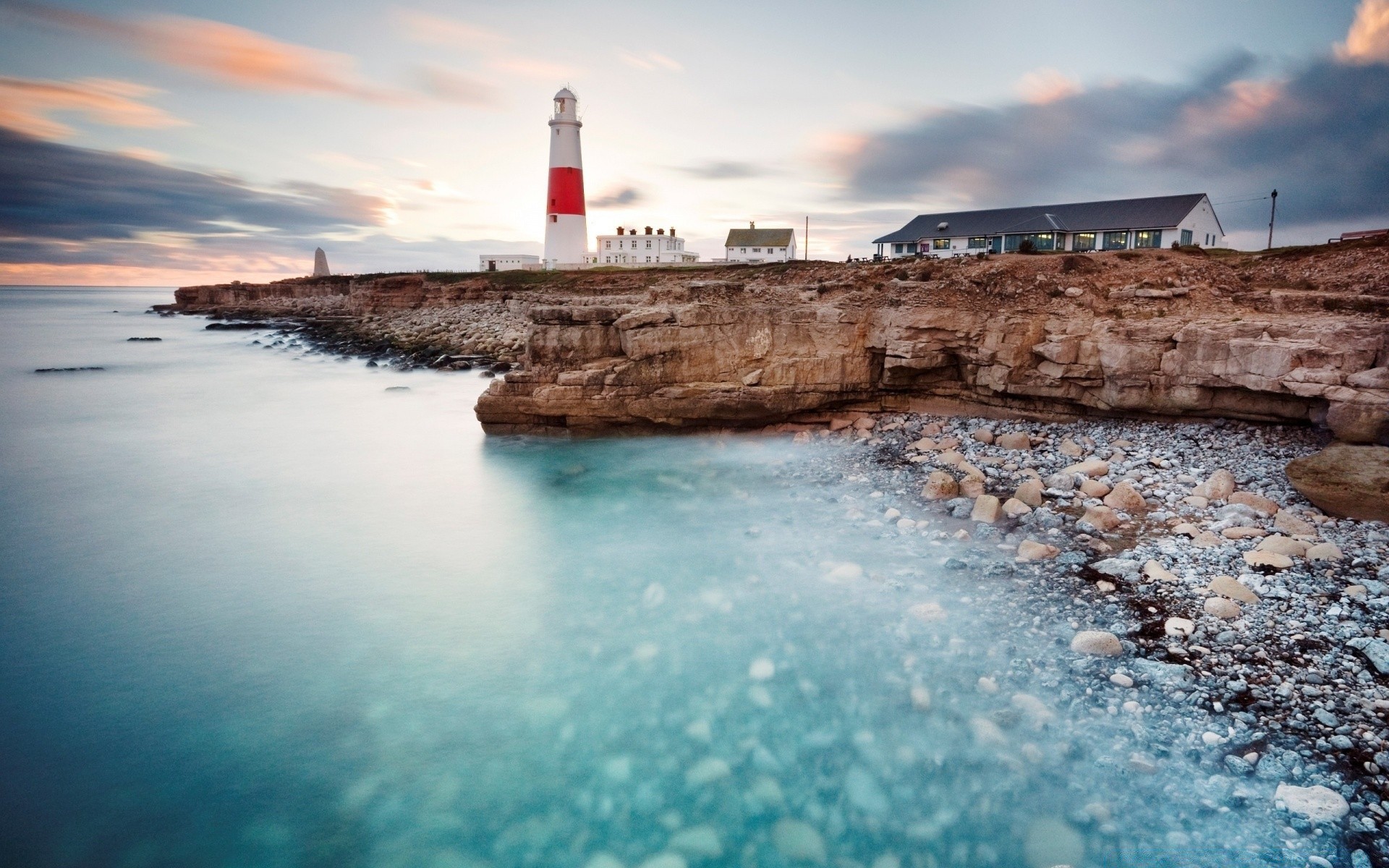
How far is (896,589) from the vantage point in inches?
315

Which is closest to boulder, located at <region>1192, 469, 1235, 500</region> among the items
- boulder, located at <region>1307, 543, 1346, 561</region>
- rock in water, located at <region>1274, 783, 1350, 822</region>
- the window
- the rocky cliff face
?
boulder, located at <region>1307, 543, 1346, 561</region>

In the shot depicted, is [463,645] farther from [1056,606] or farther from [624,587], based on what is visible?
[1056,606]

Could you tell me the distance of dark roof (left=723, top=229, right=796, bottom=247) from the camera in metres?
50.7

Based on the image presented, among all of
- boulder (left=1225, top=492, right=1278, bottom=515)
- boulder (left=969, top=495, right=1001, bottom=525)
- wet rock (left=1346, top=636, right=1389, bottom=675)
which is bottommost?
wet rock (left=1346, top=636, right=1389, bottom=675)

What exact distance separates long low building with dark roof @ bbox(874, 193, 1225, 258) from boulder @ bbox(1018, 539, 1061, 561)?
24.6 meters

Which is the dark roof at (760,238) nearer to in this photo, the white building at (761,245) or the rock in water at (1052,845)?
the white building at (761,245)

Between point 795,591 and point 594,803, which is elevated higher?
point 795,591

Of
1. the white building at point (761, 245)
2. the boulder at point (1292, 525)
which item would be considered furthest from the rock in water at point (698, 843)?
the white building at point (761, 245)

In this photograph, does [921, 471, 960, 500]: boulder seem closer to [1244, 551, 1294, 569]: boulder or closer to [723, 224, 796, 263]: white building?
[1244, 551, 1294, 569]: boulder

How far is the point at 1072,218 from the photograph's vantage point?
35.8m

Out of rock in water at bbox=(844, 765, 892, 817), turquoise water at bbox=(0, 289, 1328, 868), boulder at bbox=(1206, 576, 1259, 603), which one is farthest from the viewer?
boulder at bbox=(1206, 576, 1259, 603)

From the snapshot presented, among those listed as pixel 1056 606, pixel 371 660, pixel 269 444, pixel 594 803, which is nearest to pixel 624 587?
pixel 371 660

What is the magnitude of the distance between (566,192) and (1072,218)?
2956cm

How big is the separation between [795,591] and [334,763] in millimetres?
5082
